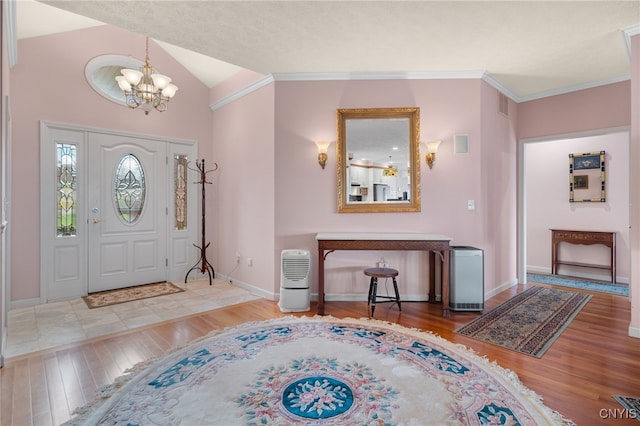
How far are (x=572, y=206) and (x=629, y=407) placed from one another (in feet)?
14.3

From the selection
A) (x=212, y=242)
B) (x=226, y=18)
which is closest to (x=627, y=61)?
(x=226, y=18)

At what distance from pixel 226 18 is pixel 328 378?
3074 millimetres

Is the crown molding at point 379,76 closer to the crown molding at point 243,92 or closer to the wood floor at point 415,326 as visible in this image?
the crown molding at point 243,92

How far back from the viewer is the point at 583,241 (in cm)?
498

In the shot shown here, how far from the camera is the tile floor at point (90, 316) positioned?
280 cm

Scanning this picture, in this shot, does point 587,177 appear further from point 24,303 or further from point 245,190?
point 24,303

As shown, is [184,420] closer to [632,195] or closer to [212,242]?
[212,242]

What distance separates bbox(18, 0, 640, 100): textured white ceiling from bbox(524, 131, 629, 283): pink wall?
1.45 meters

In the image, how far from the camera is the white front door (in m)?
4.23

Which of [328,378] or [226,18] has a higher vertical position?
[226,18]

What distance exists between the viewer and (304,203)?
395 cm

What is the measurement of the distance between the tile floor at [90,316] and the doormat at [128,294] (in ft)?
0.40

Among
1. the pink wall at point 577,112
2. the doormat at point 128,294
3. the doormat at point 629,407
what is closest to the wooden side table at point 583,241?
the pink wall at point 577,112

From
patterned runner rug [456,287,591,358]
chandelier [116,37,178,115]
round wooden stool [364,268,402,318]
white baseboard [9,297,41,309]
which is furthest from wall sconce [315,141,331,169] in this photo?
white baseboard [9,297,41,309]
